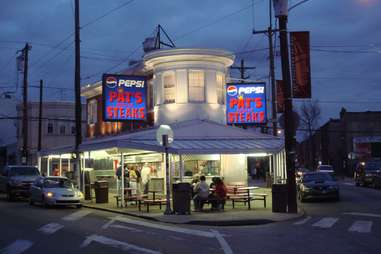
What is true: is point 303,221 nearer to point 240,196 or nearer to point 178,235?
point 240,196

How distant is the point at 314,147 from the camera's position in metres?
95.6

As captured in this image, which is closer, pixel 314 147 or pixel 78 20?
pixel 78 20

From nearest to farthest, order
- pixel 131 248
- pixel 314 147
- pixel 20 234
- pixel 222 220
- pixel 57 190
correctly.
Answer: pixel 131 248, pixel 20 234, pixel 222 220, pixel 57 190, pixel 314 147

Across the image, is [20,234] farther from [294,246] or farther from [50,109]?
[50,109]

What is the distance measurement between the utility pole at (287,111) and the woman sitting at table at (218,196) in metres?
2.76

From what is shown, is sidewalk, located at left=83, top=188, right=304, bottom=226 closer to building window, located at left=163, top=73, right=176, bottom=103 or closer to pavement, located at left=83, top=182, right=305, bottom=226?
pavement, located at left=83, top=182, right=305, bottom=226

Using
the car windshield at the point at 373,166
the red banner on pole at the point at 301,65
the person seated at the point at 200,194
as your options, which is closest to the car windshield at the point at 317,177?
the red banner on pole at the point at 301,65

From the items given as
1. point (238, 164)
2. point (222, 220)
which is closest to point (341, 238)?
point (222, 220)

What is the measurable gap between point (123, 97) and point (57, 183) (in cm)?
734

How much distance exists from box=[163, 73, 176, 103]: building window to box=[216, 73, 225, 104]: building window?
2559 mm

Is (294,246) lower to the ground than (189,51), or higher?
lower

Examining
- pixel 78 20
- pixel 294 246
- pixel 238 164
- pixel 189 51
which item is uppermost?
pixel 78 20

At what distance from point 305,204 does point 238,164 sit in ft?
17.6

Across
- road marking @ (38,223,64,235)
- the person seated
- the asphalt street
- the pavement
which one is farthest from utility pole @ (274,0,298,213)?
road marking @ (38,223,64,235)
